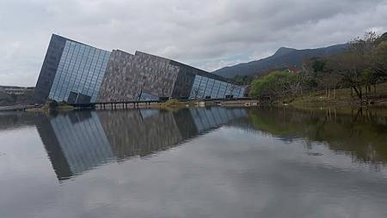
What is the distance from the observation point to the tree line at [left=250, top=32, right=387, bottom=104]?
5641 cm

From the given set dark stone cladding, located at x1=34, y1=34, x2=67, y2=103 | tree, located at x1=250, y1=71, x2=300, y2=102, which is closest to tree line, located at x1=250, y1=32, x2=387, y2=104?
tree, located at x1=250, y1=71, x2=300, y2=102

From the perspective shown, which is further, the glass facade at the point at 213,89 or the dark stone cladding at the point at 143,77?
the glass facade at the point at 213,89

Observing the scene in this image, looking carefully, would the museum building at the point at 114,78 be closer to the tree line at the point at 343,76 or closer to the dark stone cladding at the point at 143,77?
the dark stone cladding at the point at 143,77

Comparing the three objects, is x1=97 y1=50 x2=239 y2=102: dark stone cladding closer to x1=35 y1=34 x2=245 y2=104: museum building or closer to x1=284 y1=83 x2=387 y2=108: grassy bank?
x1=35 y1=34 x2=245 y2=104: museum building

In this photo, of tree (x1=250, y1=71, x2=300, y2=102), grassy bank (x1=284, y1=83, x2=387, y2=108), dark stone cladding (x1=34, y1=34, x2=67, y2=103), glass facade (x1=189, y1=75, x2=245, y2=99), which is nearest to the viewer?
grassy bank (x1=284, y1=83, x2=387, y2=108)

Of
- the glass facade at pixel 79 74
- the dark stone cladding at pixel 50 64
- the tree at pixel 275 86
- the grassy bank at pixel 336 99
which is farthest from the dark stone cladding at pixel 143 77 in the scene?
the grassy bank at pixel 336 99

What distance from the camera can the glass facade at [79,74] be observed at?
329ft

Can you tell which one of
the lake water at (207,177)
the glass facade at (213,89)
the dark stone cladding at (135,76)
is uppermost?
the dark stone cladding at (135,76)

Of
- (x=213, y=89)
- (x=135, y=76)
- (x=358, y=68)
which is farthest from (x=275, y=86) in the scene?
(x=135, y=76)

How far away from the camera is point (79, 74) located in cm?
10044

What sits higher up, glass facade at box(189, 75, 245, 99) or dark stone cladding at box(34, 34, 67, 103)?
dark stone cladding at box(34, 34, 67, 103)

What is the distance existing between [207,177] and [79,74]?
88.8 meters

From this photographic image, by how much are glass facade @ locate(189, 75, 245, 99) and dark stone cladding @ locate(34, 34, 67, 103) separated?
30.3 metres

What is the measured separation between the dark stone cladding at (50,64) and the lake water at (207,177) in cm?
7595
